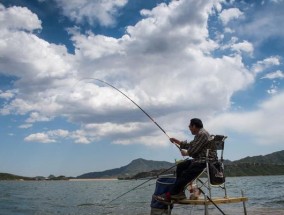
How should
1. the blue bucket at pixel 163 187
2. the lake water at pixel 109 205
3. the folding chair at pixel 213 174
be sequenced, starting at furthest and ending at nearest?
the lake water at pixel 109 205
the blue bucket at pixel 163 187
the folding chair at pixel 213 174

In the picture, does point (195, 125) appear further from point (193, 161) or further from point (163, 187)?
point (163, 187)


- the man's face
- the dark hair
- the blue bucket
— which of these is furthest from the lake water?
the dark hair

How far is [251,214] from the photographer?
18266 millimetres

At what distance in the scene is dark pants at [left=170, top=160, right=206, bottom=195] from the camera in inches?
360

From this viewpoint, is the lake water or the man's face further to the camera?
the lake water

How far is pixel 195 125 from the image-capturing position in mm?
9469

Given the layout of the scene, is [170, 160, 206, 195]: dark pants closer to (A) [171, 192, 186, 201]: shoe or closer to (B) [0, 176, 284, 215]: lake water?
(A) [171, 192, 186, 201]: shoe

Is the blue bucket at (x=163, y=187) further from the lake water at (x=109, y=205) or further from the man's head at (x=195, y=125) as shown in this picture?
the lake water at (x=109, y=205)

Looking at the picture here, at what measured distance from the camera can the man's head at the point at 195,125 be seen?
9445 mm

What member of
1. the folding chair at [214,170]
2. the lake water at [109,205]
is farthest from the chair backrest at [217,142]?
the lake water at [109,205]

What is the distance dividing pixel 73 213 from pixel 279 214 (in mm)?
12337

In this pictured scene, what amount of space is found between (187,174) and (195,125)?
47.1 inches

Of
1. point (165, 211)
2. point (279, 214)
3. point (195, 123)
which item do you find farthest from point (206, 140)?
point (279, 214)

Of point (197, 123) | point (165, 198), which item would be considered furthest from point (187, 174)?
point (197, 123)
